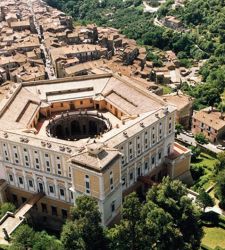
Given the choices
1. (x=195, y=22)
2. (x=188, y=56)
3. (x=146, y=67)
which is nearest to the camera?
(x=146, y=67)

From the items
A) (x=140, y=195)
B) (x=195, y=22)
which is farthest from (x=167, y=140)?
(x=195, y=22)

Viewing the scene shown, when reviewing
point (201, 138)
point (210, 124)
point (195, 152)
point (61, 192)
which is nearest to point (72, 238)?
point (61, 192)

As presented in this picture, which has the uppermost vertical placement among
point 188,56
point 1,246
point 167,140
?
point 167,140

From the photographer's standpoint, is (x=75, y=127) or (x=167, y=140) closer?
(x=167, y=140)

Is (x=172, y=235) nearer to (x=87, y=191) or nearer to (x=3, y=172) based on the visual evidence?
(x=87, y=191)

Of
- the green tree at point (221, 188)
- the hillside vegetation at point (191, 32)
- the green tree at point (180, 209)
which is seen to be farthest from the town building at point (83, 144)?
the hillside vegetation at point (191, 32)

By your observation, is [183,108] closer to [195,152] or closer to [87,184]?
[195,152]

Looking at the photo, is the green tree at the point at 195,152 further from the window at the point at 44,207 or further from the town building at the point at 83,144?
the window at the point at 44,207

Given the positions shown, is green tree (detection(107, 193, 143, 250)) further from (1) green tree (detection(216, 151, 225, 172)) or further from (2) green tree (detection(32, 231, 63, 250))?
(1) green tree (detection(216, 151, 225, 172))
